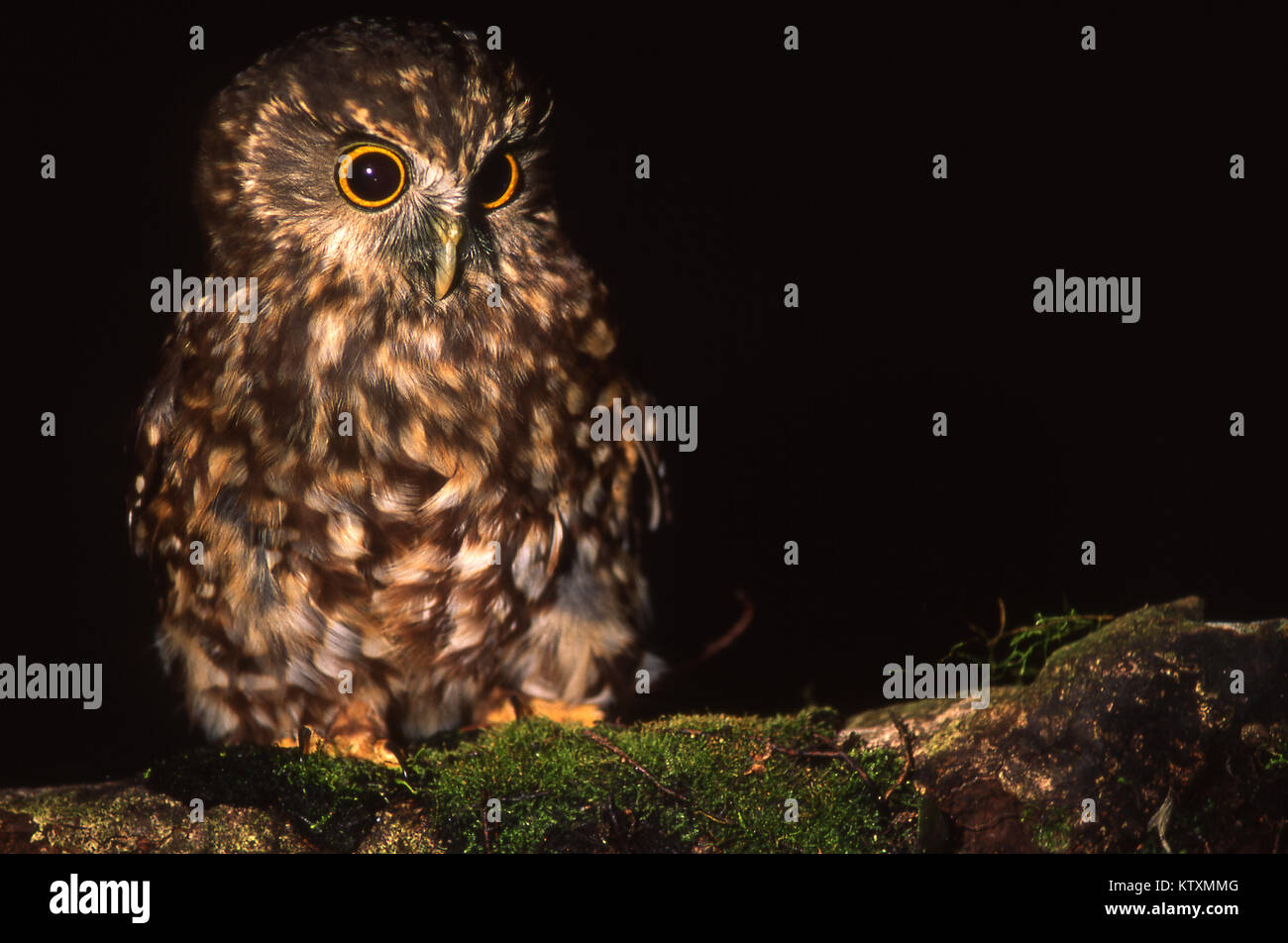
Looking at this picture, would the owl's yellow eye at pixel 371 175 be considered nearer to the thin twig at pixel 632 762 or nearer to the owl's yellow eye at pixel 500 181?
the owl's yellow eye at pixel 500 181

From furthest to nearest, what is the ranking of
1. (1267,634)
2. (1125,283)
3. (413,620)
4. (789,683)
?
(789,683) → (1125,283) → (413,620) → (1267,634)

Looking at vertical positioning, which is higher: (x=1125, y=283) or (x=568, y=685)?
(x=1125, y=283)

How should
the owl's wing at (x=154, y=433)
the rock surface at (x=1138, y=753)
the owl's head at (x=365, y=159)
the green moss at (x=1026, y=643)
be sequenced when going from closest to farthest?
1. the rock surface at (x=1138, y=753)
2. the owl's head at (x=365, y=159)
3. the green moss at (x=1026, y=643)
4. the owl's wing at (x=154, y=433)

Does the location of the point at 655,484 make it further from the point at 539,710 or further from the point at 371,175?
the point at 371,175

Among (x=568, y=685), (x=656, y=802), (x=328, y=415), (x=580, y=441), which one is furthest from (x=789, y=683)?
(x=328, y=415)

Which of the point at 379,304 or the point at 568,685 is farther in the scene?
the point at 568,685

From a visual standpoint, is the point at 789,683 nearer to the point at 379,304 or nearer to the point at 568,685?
the point at 568,685

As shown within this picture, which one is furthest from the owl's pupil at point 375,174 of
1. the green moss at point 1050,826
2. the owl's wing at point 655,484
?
the green moss at point 1050,826

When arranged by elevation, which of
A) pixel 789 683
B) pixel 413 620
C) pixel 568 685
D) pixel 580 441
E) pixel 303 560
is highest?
pixel 580 441
